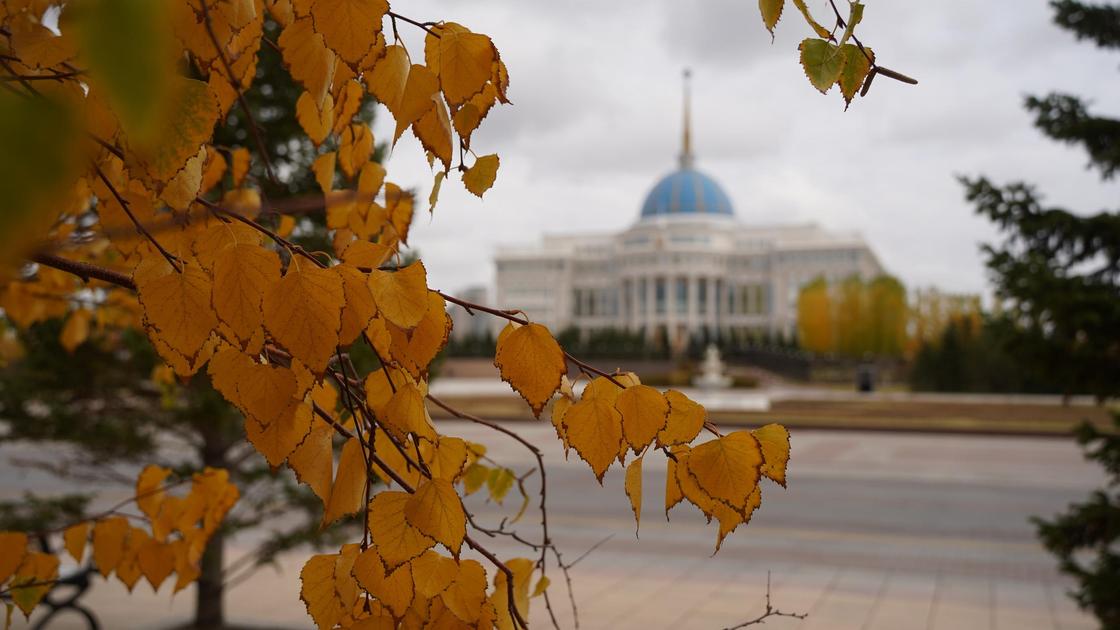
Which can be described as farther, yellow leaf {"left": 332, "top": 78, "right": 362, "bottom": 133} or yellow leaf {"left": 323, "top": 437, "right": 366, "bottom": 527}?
yellow leaf {"left": 332, "top": 78, "right": 362, "bottom": 133}

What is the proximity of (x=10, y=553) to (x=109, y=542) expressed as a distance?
7.1 inches

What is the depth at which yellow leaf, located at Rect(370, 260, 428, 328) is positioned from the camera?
39.8 inches

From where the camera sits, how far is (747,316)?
3561 inches

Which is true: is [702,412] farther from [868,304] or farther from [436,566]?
[868,304]

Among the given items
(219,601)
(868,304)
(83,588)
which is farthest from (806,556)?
(868,304)

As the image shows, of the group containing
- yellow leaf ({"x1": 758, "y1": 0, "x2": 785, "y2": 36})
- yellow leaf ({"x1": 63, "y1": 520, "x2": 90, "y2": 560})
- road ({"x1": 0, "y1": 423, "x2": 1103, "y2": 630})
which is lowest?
road ({"x1": 0, "y1": 423, "x2": 1103, "y2": 630})

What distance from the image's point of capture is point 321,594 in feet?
3.97

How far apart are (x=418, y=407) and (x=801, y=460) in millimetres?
15422

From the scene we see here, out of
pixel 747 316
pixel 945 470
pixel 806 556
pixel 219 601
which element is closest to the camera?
pixel 219 601

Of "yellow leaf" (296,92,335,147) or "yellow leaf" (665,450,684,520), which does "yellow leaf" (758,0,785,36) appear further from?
"yellow leaf" (296,92,335,147)

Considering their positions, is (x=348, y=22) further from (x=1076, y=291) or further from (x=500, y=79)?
(x=1076, y=291)

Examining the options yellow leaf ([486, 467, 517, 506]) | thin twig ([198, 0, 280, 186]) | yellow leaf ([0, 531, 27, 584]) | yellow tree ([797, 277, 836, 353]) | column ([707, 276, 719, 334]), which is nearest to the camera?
thin twig ([198, 0, 280, 186])

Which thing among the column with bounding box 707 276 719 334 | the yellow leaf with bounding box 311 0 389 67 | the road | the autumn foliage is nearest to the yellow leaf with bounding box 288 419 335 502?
the autumn foliage

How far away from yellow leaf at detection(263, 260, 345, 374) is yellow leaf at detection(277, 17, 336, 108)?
13.2 inches
